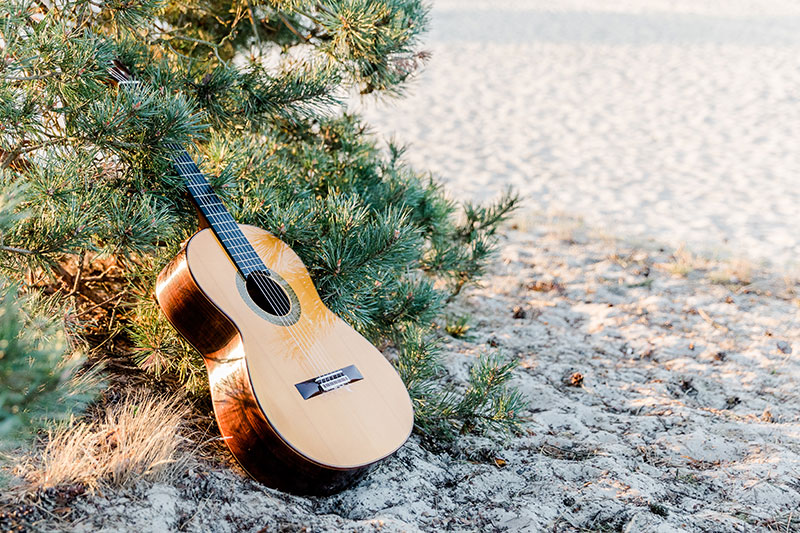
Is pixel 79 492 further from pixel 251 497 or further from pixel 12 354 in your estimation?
pixel 12 354

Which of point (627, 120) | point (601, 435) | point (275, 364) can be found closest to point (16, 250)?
point (275, 364)

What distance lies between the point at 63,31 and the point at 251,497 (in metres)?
1.35

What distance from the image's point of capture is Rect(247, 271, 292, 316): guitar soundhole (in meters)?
1.91

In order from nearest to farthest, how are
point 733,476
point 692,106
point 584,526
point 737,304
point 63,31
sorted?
point 63,31 → point 584,526 → point 733,476 → point 737,304 → point 692,106

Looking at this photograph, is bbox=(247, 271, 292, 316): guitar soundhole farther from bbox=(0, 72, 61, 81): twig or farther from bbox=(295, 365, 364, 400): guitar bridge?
bbox=(0, 72, 61, 81): twig

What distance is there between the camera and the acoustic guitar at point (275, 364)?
166 cm

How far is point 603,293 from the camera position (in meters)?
3.85

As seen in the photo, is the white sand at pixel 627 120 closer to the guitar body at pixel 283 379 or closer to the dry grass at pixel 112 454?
the guitar body at pixel 283 379

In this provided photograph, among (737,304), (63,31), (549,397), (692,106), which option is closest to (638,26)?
(692,106)

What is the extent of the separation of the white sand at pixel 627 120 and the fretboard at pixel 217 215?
0.94m

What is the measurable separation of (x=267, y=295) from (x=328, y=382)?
0.34m

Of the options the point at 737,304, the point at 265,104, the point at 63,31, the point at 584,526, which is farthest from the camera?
the point at 737,304

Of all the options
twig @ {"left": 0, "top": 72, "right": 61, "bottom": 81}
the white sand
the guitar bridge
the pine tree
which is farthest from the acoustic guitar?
the white sand

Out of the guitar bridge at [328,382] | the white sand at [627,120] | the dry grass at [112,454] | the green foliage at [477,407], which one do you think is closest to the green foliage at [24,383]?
the dry grass at [112,454]
